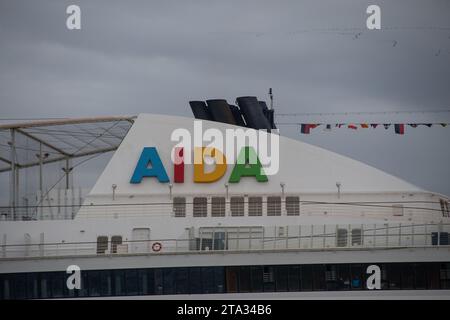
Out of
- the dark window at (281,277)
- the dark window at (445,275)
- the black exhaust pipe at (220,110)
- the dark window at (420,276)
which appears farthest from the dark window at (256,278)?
the black exhaust pipe at (220,110)

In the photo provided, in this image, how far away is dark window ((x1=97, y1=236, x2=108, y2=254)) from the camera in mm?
49781

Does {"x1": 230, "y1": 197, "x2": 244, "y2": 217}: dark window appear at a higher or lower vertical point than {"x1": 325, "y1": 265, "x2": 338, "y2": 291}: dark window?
higher

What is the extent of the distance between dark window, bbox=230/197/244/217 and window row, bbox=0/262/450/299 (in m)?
4.01

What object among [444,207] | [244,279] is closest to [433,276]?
[444,207]

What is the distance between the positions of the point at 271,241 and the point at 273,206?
3323 mm

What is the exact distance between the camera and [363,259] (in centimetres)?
4750

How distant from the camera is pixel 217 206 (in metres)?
51.2

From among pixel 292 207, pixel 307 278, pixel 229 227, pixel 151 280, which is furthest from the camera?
pixel 292 207

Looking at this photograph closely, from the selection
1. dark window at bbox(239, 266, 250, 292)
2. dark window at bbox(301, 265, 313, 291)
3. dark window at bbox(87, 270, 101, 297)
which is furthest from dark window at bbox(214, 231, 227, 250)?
dark window at bbox(87, 270, 101, 297)

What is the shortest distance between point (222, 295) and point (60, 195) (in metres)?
10.7

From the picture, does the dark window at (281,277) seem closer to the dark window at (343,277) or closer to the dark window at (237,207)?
the dark window at (343,277)

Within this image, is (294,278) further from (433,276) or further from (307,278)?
(433,276)

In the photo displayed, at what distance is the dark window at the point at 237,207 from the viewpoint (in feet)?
168

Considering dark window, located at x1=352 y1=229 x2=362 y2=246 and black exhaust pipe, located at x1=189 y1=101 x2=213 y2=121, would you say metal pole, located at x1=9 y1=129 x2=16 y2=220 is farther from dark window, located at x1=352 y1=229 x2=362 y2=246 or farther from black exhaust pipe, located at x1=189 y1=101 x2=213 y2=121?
dark window, located at x1=352 y1=229 x2=362 y2=246
